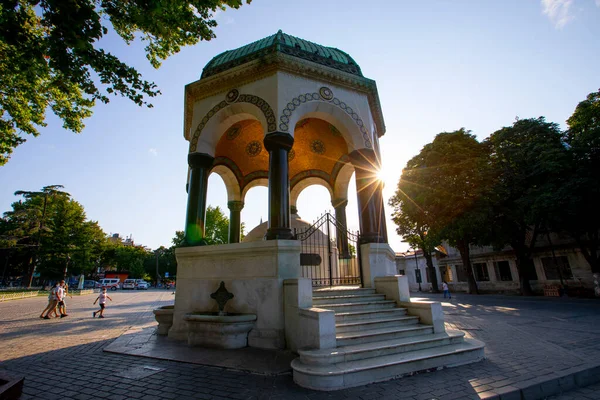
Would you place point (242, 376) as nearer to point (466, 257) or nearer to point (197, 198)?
point (197, 198)

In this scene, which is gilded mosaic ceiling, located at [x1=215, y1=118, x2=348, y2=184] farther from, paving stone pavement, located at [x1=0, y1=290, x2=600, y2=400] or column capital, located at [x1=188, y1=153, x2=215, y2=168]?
paving stone pavement, located at [x1=0, y1=290, x2=600, y2=400]

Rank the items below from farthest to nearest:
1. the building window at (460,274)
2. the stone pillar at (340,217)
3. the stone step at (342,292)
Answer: the building window at (460,274) → the stone pillar at (340,217) → the stone step at (342,292)

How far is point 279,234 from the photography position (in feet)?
22.1

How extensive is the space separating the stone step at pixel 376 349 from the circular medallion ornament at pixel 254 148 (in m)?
8.89

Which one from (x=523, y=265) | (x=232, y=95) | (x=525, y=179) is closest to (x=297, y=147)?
(x=232, y=95)

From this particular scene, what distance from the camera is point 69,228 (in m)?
37.7

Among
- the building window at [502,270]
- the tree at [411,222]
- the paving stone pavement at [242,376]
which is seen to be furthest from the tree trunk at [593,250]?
the paving stone pavement at [242,376]

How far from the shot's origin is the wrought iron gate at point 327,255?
8711 mm

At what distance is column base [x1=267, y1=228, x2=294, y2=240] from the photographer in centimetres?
670

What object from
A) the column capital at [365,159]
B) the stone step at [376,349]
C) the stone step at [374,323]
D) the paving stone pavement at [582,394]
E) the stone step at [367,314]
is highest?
the column capital at [365,159]

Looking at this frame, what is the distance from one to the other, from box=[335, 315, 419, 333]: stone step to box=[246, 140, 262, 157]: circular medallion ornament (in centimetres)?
833

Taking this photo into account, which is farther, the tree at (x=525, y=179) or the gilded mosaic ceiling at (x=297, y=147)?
the tree at (x=525, y=179)

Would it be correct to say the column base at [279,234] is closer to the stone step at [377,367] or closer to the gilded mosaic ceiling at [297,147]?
the stone step at [377,367]

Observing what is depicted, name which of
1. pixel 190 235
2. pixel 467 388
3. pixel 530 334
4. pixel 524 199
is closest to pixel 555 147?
pixel 524 199
